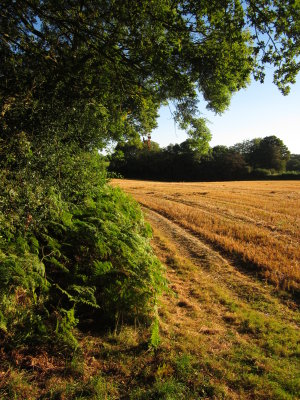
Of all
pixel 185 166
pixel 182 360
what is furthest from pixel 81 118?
pixel 185 166

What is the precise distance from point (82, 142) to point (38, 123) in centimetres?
151

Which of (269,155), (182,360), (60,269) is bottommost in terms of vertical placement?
(182,360)

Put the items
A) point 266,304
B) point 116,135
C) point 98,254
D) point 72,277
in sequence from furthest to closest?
1. point 116,135
2. point 266,304
3. point 98,254
4. point 72,277

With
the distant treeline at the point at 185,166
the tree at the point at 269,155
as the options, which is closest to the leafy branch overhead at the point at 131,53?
the distant treeline at the point at 185,166

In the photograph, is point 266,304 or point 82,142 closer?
point 266,304

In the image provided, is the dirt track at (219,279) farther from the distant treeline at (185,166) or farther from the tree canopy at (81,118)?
the distant treeline at (185,166)

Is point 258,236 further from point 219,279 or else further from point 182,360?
point 182,360

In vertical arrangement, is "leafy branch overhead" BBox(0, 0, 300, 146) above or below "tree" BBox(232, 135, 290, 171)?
below

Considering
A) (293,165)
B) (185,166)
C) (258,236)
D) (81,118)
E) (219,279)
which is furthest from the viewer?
(293,165)

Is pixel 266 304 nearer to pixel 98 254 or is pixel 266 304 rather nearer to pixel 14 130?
pixel 98 254

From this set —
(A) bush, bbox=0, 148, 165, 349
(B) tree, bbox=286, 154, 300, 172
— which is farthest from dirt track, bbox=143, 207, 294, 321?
(B) tree, bbox=286, 154, 300, 172

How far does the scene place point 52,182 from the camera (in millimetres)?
5746

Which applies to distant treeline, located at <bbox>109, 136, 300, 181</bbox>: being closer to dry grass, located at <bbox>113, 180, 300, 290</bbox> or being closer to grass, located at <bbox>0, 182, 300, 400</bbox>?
dry grass, located at <bbox>113, 180, 300, 290</bbox>

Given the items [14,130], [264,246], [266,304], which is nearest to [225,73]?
[14,130]
